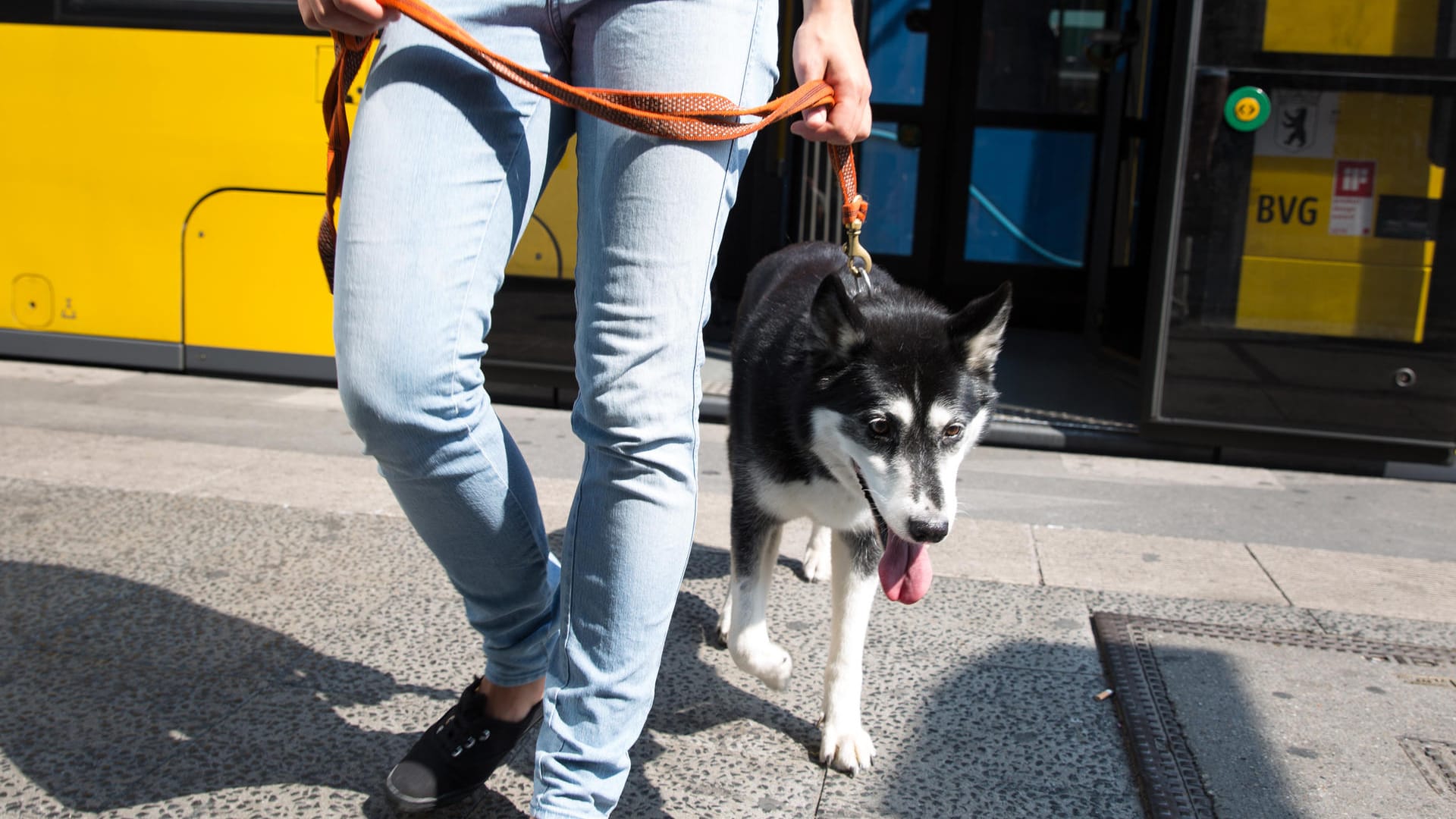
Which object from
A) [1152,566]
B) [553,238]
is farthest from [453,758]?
[553,238]

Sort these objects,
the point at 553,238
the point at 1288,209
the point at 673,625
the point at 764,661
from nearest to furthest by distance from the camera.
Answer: the point at 764,661, the point at 673,625, the point at 1288,209, the point at 553,238

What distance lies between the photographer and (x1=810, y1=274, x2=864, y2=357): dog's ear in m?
2.23

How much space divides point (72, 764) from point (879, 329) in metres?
1.73

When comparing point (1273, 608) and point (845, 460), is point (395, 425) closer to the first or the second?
point (845, 460)

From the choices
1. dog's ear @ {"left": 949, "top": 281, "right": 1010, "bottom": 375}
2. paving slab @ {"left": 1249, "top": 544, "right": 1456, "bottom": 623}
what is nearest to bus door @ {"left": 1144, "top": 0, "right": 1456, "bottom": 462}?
paving slab @ {"left": 1249, "top": 544, "right": 1456, "bottom": 623}

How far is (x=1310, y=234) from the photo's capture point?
4547mm

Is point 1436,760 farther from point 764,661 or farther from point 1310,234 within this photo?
point 1310,234

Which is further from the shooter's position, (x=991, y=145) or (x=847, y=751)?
(x=991, y=145)

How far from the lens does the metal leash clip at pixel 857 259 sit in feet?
7.82

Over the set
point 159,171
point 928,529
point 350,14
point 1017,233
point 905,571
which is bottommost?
point 905,571

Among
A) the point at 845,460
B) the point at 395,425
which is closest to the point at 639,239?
the point at 395,425

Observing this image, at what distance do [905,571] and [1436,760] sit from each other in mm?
1171

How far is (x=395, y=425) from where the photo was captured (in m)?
1.68

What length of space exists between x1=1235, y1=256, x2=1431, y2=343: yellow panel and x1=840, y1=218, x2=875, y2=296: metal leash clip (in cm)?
256
